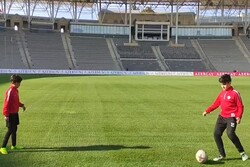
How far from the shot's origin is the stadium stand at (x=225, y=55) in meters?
93.9

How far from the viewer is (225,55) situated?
327ft

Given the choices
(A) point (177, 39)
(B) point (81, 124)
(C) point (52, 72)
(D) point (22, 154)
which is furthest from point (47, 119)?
(A) point (177, 39)

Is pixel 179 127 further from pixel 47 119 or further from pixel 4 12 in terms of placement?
pixel 4 12

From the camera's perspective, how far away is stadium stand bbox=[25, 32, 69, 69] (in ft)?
289

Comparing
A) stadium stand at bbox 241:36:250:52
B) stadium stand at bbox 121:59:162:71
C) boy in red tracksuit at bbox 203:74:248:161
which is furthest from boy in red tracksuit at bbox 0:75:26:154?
stadium stand at bbox 241:36:250:52

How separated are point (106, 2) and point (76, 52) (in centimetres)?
1644

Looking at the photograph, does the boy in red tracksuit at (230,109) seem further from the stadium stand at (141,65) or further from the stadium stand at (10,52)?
the stadium stand at (141,65)

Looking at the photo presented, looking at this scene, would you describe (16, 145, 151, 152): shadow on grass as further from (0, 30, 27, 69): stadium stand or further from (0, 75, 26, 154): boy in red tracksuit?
(0, 30, 27, 69): stadium stand

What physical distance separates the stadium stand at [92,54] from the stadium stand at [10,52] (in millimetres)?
12369

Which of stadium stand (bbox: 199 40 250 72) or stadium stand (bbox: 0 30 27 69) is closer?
stadium stand (bbox: 0 30 27 69)

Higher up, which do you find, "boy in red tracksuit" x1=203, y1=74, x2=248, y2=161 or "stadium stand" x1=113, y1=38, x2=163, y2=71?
"boy in red tracksuit" x1=203, y1=74, x2=248, y2=161

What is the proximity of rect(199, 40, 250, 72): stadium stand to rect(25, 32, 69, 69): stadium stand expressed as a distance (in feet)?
111

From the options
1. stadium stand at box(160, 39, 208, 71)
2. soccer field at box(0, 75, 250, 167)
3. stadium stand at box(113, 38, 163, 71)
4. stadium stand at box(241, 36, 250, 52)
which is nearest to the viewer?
soccer field at box(0, 75, 250, 167)

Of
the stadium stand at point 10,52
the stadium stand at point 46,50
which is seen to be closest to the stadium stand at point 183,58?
the stadium stand at point 46,50
